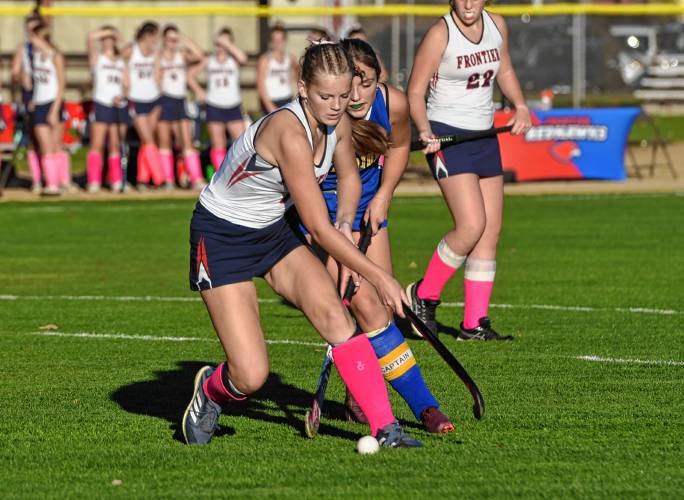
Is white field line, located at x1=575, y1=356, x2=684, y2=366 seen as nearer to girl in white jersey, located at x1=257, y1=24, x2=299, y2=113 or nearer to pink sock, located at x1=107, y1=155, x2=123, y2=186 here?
girl in white jersey, located at x1=257, y1=24, x2=299, y2=113

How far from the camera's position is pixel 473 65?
9008 mm

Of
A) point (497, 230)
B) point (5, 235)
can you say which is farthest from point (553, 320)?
point (5, 235)

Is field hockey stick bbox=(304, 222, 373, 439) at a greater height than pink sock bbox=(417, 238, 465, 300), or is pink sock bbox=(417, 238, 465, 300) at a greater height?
field hockey stick bbox=(304, 222, 373, 439)

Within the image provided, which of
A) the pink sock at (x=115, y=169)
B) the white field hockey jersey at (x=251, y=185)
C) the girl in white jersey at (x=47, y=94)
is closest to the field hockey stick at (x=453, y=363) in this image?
the white field hockey jersey at (x=251, y=185)

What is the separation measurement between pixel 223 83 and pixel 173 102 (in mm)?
785

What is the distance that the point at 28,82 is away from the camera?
19.5m

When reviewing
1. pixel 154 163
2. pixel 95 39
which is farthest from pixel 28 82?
pixel 154 163

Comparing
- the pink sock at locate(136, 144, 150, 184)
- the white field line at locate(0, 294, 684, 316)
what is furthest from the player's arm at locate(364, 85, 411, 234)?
the pink sock at locate(136, 144, 150, 184)

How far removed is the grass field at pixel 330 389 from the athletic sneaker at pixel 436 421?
0.19 feet

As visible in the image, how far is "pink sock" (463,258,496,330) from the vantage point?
9141 millimetres

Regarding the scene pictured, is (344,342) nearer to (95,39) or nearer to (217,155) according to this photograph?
(217,155)

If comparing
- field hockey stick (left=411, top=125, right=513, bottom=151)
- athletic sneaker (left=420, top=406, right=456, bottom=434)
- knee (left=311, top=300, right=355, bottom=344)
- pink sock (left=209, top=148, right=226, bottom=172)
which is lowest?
pink sock (left=209, top=148, right=226, bottom=172)

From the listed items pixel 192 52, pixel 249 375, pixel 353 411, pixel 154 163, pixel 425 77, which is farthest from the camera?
pixel 192 52

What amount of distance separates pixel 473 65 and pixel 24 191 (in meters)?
13.1
